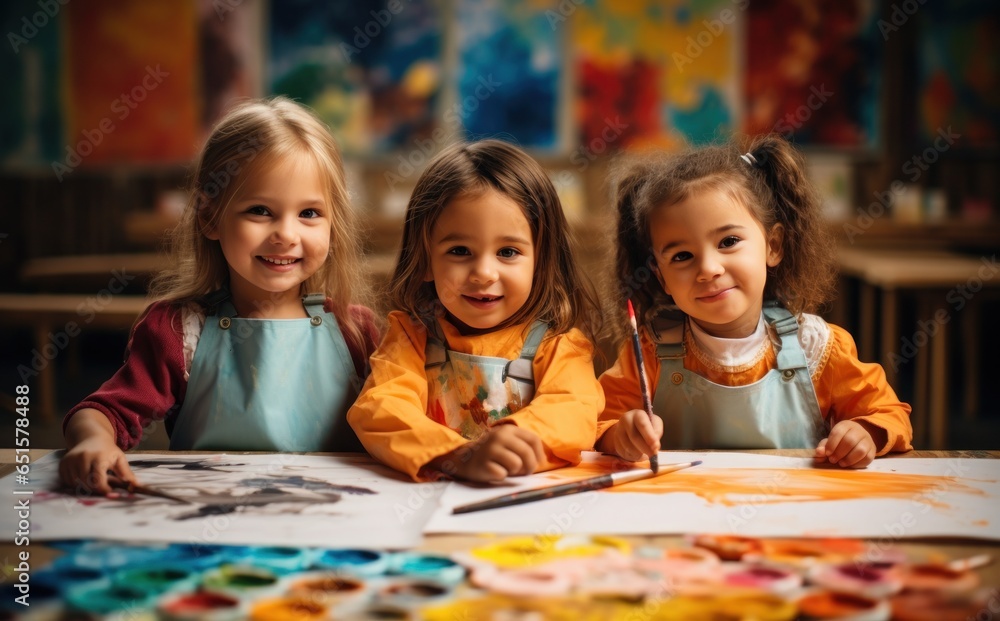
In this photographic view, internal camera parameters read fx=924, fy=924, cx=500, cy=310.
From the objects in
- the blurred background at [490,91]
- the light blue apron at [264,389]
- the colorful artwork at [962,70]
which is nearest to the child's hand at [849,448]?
the light blue apron at [264,389]

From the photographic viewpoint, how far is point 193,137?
6.41m

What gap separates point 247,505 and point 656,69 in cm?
565

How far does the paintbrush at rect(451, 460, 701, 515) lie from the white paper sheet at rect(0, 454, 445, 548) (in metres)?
0.07

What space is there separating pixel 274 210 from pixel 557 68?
5.08 metres

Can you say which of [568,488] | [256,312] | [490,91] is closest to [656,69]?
[490,91]

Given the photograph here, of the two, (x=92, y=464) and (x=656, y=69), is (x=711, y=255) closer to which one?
(x=92, y=464)

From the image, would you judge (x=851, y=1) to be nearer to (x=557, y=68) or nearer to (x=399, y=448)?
(x=557, y=68)

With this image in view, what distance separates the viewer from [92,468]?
48.3 inches

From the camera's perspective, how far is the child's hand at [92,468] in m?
1.20

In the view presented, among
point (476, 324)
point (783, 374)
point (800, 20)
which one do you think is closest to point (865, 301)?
point (800, 20)

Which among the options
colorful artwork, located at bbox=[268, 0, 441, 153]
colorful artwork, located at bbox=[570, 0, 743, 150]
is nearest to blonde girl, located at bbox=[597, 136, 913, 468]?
colorful artwork, located at bbox=[570, 0, 743, 150]

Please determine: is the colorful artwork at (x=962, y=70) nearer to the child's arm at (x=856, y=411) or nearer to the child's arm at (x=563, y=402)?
the child's arm at (x=856, y=411)

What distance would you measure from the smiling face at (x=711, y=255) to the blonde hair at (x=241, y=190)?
55 centimetres

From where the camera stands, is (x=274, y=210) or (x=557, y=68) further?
(x=557, y=68)
